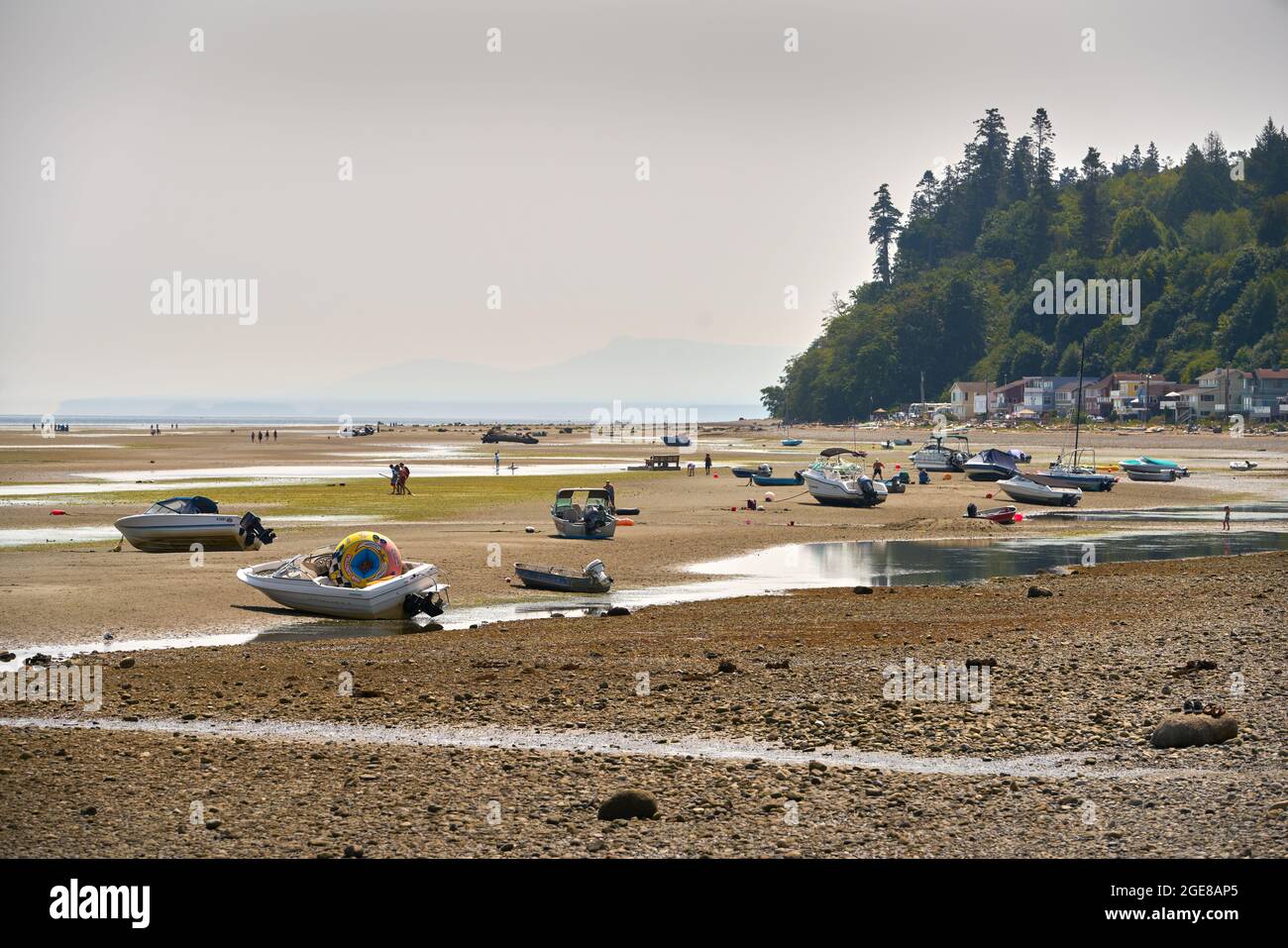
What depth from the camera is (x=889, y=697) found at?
696 inches

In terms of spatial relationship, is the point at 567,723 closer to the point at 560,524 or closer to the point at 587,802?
the point at 587,802

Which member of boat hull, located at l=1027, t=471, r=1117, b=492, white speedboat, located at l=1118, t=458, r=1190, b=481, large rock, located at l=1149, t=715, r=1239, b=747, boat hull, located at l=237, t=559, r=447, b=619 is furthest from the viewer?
white speedboat, located at l=1118, t=458, r=1190, b=481

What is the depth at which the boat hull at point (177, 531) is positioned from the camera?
36.8 m

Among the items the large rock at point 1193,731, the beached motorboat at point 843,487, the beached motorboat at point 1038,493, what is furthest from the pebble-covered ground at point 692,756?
the beached motorboat at point 1038,493

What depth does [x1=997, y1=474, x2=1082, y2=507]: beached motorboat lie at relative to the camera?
190 ft

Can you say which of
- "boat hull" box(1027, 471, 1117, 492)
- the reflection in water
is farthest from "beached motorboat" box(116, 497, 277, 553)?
"boat hull" box(1027, 471, 1117, 492)

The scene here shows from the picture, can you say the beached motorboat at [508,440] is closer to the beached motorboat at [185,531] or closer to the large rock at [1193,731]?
the beached motorboat at [185,531]

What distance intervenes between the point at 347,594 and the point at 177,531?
43.0ft

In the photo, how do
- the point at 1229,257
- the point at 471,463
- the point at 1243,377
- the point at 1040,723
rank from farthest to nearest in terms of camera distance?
1. the point at 1229,257
2. the point at 1243,377
3. the point at 471,463
4. the point at 1040,723

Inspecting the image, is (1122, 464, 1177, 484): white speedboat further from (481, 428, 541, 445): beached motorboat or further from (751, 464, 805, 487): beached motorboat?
(481, 428, 541, 445): beached motorboat

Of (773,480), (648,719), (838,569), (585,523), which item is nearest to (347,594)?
(648,719)

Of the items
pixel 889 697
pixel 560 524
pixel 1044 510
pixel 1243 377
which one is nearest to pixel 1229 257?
pixel 1243 377

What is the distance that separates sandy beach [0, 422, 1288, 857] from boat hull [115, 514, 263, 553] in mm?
742
